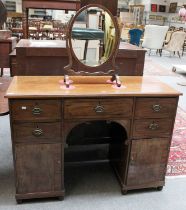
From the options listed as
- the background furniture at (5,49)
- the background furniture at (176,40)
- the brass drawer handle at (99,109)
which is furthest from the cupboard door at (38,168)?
the background furniture at (176,40)

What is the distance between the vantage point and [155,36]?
8.12 metres

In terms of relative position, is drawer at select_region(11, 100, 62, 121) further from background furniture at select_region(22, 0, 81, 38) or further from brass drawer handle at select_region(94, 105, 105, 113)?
background furniture at select_region(22, 0, 81, 38)

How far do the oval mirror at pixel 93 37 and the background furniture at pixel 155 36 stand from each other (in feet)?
22.0

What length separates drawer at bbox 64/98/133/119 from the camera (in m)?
1.58

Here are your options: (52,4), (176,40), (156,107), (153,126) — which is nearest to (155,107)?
(156,107)

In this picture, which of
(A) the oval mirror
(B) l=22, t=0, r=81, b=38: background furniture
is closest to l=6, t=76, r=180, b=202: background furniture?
(A) the oval mirror

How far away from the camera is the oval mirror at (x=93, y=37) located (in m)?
1.75

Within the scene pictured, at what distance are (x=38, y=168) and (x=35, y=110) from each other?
426 mm

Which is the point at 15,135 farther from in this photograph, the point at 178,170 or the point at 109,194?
the point at 178,170

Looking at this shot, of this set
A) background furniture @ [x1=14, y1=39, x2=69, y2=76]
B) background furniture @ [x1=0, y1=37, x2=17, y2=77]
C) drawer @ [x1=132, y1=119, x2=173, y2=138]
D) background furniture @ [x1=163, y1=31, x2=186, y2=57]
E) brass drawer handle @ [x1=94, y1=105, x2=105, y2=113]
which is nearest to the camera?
brass drawer handle @ [x1=94, y1=105, x2=105, y2=113]

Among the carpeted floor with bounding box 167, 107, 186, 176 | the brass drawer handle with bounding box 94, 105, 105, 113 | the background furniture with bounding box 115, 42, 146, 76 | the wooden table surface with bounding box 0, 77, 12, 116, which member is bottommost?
the carpeted floor with bounding box 167, 107, 186, 176

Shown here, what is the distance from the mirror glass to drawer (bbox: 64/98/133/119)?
0.36 metres

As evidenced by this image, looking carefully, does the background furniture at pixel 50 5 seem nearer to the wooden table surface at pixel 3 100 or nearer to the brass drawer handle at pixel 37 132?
the wooden table surface at pixel 3 100

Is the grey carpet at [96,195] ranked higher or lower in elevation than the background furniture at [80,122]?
lower
